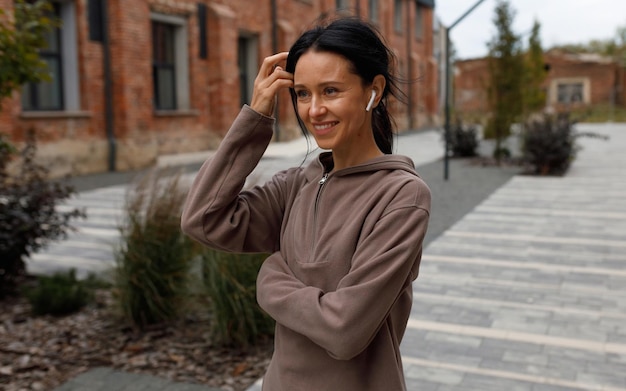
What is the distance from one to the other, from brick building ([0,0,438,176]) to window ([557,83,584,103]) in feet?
128

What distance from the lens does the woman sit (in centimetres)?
145

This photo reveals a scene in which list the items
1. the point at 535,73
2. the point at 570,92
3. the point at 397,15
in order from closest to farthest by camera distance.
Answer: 1. the point at 535,73
2. the point at 397,15
3. the point at 570,92

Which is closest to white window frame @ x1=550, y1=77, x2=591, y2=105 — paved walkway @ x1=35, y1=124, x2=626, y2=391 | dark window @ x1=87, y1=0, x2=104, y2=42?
paved walkway @ x1=35, y1=124, x2=626, y2=391

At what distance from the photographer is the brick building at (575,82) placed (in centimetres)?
5497

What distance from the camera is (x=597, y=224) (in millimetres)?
9133

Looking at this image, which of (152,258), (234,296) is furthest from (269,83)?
(152,258)

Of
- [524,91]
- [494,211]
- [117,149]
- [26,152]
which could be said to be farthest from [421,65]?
[26,152]

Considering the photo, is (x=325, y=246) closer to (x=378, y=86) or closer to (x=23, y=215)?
(x=378, y=86)

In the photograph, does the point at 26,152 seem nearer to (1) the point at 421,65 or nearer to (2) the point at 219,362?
(2) the point at 219,362

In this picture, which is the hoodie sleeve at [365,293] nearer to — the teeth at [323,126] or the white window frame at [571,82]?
the teeth at [323,126]

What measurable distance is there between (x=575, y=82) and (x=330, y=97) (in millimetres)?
60096

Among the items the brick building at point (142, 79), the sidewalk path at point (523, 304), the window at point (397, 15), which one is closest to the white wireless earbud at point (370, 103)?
the sidewalk path at point (523, 304)

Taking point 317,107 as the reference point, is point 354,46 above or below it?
above

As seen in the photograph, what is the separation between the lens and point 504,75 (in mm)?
17344
